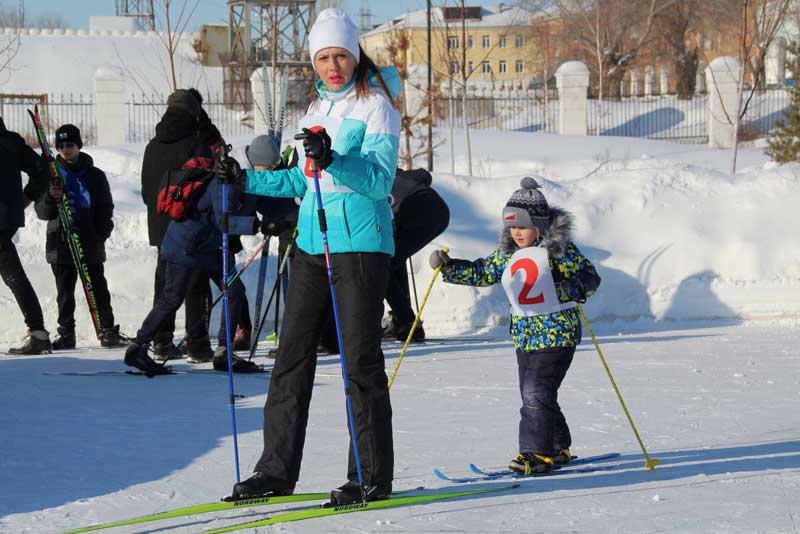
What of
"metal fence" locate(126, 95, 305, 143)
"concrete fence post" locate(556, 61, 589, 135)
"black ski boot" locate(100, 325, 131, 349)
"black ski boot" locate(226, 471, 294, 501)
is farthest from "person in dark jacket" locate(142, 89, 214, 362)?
"concrete fence post" locate(556, 61, 589, 135)

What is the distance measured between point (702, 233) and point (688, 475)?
8.91m

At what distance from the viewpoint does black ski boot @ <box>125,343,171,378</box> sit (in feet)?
27.9

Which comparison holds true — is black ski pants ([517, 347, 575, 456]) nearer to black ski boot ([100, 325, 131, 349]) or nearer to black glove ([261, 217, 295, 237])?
black glove ([261, 217, 295, 237])

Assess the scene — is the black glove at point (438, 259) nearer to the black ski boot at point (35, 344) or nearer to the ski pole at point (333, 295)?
the ski pole at point (333, 295)

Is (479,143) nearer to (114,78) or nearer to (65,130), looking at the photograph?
(114,78)

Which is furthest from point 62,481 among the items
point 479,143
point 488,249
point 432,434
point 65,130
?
point 479,143

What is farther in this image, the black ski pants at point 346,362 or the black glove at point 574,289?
the black glove at point 574,289

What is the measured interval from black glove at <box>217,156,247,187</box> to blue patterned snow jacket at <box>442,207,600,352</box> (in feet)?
4.16

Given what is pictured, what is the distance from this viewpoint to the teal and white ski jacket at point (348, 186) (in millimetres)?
4656

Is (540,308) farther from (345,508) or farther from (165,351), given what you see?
(165,351)

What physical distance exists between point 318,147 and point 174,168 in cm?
500

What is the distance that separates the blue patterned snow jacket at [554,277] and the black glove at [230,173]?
4.16 ft

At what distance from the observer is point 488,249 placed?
45.0 ft

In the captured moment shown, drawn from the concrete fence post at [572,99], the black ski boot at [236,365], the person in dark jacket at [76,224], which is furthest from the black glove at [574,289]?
the concrete fence post at [572,99]
